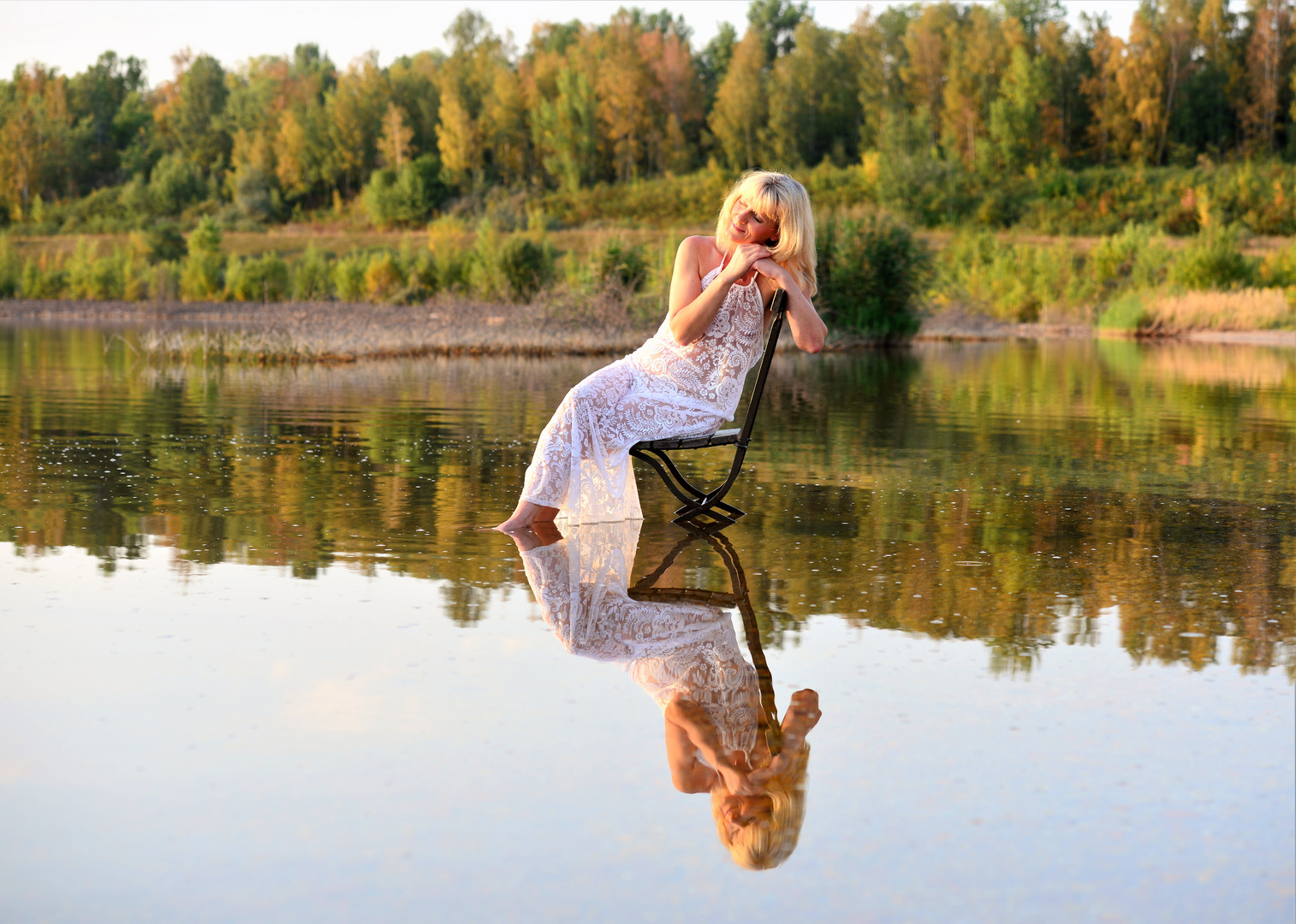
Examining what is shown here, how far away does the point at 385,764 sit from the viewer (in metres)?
2.79

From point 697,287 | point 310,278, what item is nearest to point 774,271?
point 697,287

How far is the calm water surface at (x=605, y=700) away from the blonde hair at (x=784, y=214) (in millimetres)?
1165

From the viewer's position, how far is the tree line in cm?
7256

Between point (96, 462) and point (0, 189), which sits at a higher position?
point (0, 189)

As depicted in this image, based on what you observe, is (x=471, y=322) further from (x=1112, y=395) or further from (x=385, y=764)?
(x=385, y=764)

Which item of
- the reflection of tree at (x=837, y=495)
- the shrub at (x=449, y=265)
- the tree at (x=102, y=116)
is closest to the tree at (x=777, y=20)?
the tree at (x=102, y=116)

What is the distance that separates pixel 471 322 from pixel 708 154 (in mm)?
60585

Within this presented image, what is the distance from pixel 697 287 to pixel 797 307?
438 mm

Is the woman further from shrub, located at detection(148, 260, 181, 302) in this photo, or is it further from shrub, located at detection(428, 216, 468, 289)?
shrub, located at detection(148, 260, 181, 302)

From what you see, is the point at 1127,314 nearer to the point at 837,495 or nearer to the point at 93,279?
the point at 837,495

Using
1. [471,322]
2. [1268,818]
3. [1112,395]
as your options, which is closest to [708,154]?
[471,322]

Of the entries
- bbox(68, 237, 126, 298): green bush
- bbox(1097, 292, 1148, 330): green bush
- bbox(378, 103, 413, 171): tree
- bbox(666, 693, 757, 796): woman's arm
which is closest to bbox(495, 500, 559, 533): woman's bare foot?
bbox(666, 693, 757, 796): woman's arm

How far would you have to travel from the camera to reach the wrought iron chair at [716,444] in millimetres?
5750

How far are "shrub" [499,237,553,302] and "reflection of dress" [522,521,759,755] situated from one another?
26.5 m
